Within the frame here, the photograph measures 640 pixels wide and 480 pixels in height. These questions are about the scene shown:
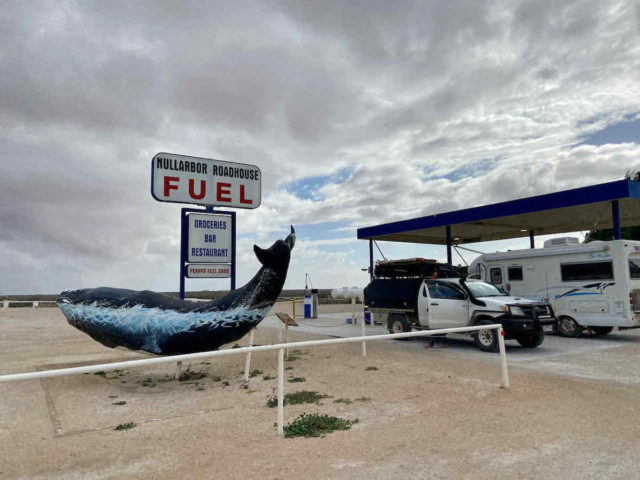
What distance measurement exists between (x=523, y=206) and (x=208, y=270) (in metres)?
12.5

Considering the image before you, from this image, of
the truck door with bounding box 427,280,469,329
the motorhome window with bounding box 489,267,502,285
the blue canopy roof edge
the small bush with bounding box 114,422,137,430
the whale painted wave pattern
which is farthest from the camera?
the motorhome window with bounding box 489,267,502,285

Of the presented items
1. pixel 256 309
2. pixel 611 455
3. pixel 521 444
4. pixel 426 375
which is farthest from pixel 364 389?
pixel 611 455

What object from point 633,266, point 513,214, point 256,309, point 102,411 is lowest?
point 102,411

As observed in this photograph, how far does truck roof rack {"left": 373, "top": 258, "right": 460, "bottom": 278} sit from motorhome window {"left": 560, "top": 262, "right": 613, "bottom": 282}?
3553mm

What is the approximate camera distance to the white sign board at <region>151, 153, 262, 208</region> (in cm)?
1005

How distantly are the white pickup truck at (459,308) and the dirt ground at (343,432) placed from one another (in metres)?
2.16

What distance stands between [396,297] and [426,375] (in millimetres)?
5890

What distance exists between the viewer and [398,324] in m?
14.5

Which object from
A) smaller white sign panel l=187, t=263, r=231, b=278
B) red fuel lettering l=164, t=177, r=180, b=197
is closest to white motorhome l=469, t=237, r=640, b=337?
smaller white sign panel l=187, t=263, r=231, b=278

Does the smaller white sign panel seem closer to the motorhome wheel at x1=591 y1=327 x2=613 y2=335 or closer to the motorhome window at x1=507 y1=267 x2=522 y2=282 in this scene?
the motorhome window at x1=507 y1=267 x2=522 y2=282

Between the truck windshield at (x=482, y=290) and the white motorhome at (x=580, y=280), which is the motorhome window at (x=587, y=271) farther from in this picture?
the truck windshield at (x=482, y=290)

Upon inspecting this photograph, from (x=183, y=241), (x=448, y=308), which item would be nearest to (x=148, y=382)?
(x=183, y=241)

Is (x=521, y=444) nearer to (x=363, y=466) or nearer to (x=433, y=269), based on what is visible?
(x=363, y=466)

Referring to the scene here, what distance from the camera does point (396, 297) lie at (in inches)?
575
